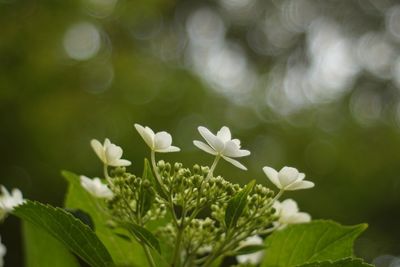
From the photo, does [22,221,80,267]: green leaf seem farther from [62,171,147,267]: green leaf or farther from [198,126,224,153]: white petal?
[198,126,224,153]: white petal

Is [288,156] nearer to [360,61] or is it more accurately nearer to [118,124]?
[118,124]

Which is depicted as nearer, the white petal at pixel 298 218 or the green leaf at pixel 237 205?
the green leaf at pixel 237 205

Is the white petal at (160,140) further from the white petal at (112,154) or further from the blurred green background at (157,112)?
the blurred green background at (157,112)

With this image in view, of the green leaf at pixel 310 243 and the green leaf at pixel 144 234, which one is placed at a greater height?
the green leaf at pixel 310 243

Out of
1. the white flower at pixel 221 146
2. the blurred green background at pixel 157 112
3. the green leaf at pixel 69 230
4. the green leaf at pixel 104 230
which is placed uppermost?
the blurred green background at pixel 157 112

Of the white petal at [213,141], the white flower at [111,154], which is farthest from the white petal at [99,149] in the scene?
the white petal at [213,141]

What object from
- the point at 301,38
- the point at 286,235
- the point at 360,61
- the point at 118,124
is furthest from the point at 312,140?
the point at 286,235

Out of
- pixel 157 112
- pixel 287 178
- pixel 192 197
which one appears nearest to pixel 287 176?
pixel 287 178
